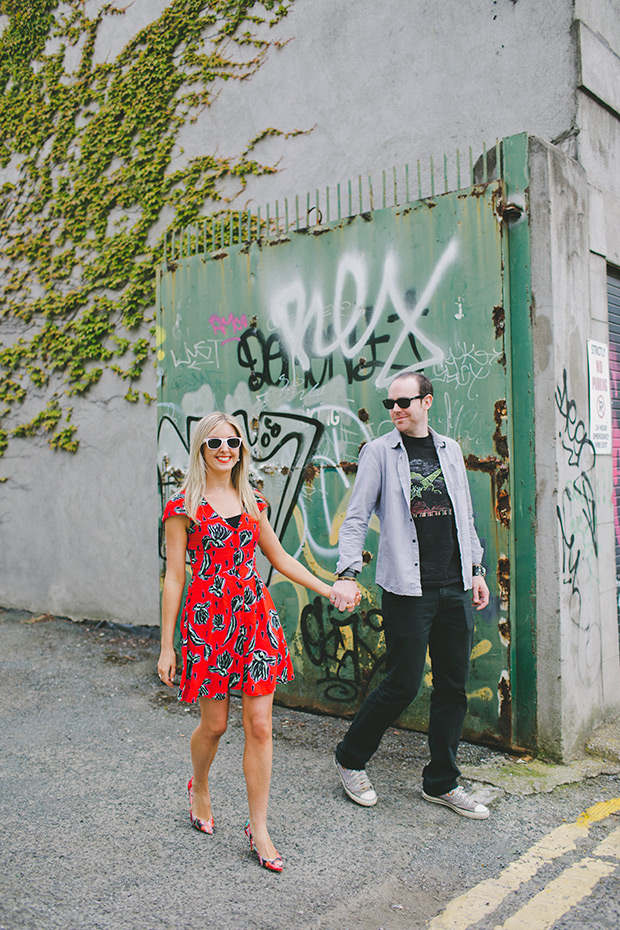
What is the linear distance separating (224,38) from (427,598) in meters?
5.80

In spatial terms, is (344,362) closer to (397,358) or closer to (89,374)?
(397,358)

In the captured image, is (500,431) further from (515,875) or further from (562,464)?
(515,875)

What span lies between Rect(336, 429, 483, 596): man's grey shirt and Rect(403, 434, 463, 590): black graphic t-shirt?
3cm

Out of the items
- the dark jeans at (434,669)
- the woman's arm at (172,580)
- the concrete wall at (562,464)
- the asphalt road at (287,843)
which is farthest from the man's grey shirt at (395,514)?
the asphalt road at (287,843)

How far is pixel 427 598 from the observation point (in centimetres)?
356

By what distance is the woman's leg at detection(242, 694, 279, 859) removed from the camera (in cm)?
311

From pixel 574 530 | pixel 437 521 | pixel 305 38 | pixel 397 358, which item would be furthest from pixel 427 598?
pixel 305 38

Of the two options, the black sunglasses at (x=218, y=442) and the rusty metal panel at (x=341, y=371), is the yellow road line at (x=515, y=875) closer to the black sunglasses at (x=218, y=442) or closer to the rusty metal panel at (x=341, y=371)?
the rusty metal panel at (x=341, y=371)

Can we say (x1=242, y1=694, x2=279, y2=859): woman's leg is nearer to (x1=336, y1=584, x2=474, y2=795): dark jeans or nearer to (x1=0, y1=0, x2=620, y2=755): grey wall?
(x1=336, y1=584, x2=474, y2=795): dark jeans

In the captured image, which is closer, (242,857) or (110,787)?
(242,857)

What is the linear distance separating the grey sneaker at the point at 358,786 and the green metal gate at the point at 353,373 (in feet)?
2.72

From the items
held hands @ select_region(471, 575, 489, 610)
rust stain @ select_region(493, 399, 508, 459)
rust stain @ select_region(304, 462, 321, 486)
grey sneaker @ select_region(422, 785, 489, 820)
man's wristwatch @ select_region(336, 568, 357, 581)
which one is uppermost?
rust stain @ select_region(493, 399, 508, 459)

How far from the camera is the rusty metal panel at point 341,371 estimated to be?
4246mm

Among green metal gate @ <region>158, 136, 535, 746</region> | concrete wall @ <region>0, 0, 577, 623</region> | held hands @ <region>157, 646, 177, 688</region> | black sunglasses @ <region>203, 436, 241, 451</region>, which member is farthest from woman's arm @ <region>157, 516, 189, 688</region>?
concrete wall @ <region>0, 0, 577, 623</region>
